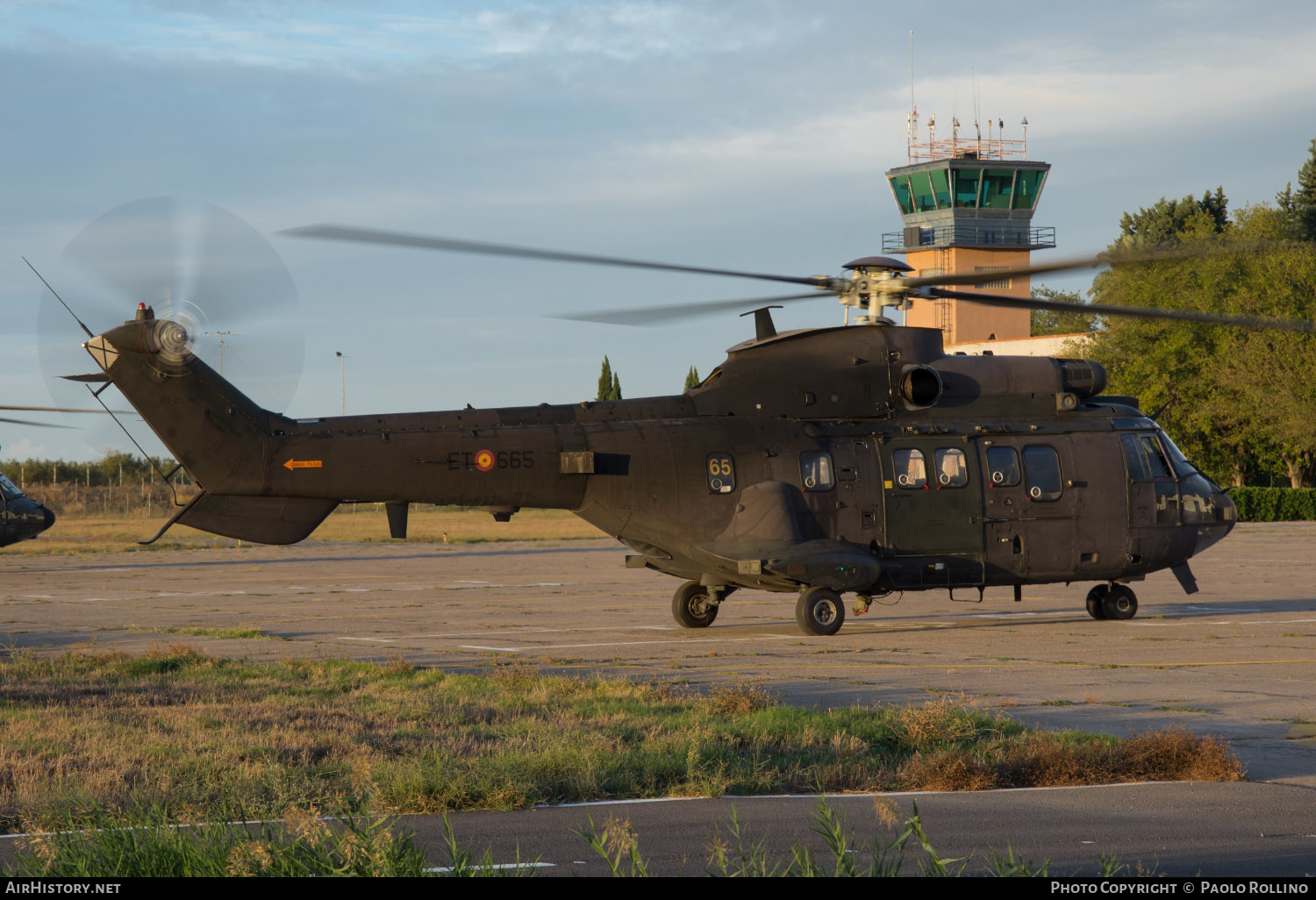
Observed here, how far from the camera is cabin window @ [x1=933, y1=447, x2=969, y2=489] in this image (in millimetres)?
20594

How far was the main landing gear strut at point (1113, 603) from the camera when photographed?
2222 cm

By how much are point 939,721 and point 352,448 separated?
1119 cm

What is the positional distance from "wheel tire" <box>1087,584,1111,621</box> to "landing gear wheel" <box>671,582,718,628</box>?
22.4ft

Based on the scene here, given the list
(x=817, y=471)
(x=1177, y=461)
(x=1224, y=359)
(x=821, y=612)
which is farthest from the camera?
(x=1224, y=359)

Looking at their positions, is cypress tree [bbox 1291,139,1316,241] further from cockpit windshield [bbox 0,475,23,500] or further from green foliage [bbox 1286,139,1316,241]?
cockpit windshield [bbox 0,475,23,500]

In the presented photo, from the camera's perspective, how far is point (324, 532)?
6794 cm

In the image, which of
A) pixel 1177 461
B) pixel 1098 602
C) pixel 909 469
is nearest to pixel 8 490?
pixel 909 469

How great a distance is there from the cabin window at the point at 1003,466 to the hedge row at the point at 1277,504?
55915 mm

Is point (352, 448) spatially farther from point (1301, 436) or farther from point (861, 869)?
point (1301, 436)

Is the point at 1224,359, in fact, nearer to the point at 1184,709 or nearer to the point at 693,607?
the point at 693,607

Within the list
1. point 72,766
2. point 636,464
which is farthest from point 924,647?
point 72,766

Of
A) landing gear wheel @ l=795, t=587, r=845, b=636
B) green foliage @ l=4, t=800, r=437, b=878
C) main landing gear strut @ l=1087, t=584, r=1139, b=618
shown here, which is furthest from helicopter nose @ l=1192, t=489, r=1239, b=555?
green foliage @ l=4, t=800, r=437, b=878

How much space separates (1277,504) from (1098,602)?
5569 cm

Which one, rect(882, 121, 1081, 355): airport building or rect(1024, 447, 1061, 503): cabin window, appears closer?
rect(1024, 447, 1061, 503): cabin window
